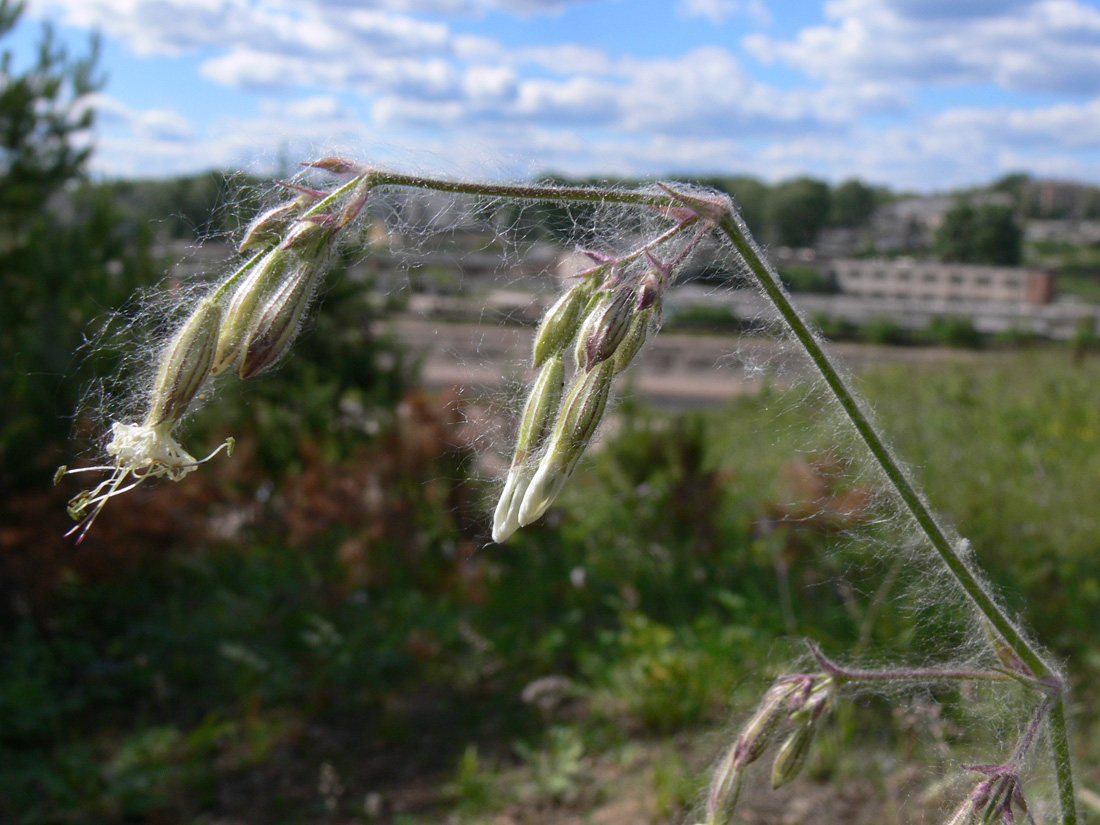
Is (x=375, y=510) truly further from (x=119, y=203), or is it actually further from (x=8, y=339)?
(x=119, y=203)

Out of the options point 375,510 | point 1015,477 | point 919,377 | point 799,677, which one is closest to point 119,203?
point 375,510

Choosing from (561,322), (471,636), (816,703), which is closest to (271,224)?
(561,322)

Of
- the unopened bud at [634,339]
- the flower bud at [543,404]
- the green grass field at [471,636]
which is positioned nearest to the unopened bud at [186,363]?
the flower bud at [543,404]

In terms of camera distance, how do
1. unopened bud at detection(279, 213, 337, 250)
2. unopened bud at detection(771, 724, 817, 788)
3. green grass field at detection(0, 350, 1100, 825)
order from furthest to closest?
green grass field at detection(0, 350, 1100, 825) → unopened bud at detection(771, 724, 817, 788) → unopened bud at detection(279, 213, 337, 250)

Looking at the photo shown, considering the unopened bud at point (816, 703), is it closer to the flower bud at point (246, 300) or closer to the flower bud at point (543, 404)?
the flower bud at point (543, 404)

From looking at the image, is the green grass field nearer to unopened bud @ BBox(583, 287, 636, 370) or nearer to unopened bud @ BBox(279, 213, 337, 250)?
Answer: unopened bud @ BBox(583, 287, 636, 370)

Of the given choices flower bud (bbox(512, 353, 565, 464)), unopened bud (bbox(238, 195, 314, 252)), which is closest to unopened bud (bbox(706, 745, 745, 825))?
flower bud (bbox(512, 353, 565, 464))
